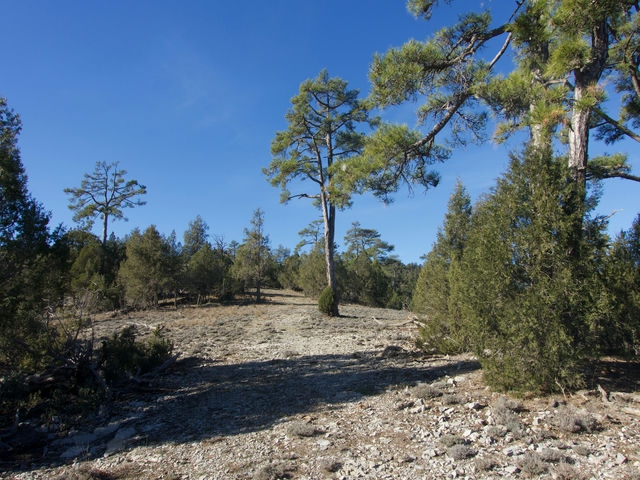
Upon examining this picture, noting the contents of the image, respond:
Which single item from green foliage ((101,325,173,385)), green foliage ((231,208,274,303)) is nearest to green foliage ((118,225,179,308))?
green foliage ((231,208,274,303))

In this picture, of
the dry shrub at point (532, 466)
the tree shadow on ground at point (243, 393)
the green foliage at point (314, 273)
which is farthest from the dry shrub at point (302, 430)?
the green foliage at point (314, 273)

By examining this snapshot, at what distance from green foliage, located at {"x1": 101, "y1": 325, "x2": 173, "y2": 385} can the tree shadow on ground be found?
1.62 ft

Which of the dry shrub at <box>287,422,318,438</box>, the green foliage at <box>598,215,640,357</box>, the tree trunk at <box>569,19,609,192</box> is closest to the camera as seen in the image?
the dry shrub at <box>287,422,318,438</box>

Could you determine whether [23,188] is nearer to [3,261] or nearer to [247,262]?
[3,261]

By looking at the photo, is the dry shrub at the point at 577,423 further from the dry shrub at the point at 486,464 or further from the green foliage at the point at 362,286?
the green foliage at the point at 362,286

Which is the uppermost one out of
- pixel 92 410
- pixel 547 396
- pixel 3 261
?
pixel 3 261

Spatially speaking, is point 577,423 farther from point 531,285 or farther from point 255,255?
point 255,255

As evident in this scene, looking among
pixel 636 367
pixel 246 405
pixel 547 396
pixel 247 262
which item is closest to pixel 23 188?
pixel 246 405

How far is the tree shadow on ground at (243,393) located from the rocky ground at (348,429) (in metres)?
0.03

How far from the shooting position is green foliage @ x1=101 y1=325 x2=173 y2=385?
284 inches

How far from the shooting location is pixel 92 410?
5910 mm

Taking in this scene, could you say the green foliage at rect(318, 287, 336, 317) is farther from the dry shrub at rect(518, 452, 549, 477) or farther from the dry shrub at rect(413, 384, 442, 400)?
the dry shrub at rect(518, 452, 549, 477)

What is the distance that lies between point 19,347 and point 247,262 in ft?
65.3

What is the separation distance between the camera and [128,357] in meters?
7.65
